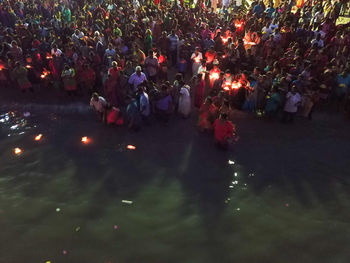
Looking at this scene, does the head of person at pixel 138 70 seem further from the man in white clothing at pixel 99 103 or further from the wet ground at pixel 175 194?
the wet ground at pixel 175 194

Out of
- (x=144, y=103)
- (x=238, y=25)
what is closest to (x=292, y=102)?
(x=144, y=103)

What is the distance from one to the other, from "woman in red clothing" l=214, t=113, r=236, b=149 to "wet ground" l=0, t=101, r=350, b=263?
1.34 ft

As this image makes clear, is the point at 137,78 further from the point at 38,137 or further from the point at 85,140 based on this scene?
the point at 38,137

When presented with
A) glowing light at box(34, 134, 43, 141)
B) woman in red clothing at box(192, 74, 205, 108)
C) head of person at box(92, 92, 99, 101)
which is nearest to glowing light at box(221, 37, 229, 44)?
woman in red clothing at box(192, 74, 205, 108)

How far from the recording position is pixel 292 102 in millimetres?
9070

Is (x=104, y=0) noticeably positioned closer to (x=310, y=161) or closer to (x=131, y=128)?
(x=131, y=128)

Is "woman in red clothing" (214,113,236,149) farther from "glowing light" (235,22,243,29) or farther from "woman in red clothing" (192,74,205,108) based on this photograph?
"glowing light" (235,22,243,29)

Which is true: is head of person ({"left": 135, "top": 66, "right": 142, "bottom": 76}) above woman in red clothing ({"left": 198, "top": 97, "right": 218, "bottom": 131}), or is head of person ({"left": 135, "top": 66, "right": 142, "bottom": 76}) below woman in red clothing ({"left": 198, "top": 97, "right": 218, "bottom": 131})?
above

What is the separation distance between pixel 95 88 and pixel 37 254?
7.32 meters

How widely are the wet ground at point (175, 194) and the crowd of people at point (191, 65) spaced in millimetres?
780

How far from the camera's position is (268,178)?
749 centimetres

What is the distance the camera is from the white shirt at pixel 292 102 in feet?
29.5

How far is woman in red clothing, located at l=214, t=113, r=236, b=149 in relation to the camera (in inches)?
315

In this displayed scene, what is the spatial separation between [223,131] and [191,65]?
5.65 m
